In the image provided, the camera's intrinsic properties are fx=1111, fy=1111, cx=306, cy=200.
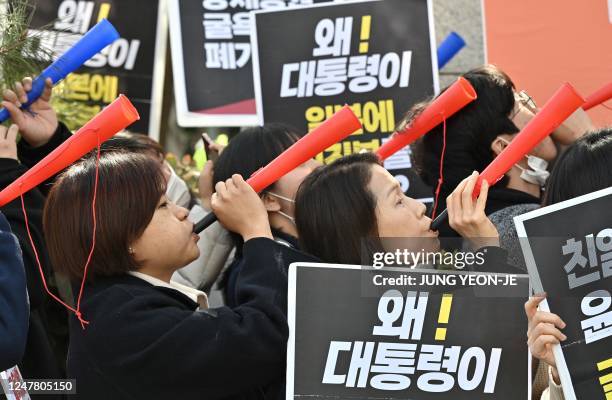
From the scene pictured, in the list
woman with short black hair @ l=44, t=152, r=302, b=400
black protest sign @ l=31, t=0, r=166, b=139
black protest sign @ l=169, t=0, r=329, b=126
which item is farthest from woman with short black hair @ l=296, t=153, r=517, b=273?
black protest sign @ l=31, t=0, r=166, b=139

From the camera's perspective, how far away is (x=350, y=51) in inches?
167

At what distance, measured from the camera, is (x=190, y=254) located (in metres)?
2.98

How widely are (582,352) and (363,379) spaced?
20.6 inches

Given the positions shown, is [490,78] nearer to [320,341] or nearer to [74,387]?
[320,341]

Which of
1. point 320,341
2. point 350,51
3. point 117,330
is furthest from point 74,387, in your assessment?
point 350,51

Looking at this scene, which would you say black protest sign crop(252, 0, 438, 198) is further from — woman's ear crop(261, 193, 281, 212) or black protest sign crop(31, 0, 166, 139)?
black protest sign crop(31, 0, 166, 139)

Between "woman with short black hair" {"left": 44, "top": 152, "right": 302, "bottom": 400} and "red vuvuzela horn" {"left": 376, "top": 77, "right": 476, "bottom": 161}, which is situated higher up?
"red vuvuzela horn" {"left": 376, "top": 77, "right": 476, "bottom": 161}

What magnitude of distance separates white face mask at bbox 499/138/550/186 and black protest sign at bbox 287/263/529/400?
97cm

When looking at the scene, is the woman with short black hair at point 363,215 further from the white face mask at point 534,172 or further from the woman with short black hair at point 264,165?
the white face mask at point 534,172

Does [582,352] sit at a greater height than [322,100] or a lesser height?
lesser

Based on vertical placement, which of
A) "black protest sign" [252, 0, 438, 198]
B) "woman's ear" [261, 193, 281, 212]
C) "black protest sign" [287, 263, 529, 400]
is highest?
"black protest sign" [252, 0, 438, 198]

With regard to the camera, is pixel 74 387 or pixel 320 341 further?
pixel 74 387

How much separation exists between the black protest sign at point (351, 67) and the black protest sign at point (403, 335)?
1.49 m

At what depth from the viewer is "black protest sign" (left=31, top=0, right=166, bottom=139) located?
5258mm
